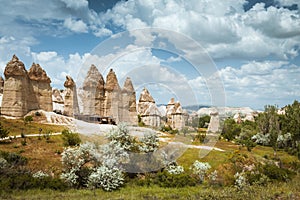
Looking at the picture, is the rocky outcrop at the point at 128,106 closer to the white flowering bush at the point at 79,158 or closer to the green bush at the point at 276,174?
the white flowering bush at the point at 79,158

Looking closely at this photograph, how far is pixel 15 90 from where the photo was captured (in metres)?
34.3

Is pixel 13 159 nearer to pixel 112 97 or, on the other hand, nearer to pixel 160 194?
pixel 160 194

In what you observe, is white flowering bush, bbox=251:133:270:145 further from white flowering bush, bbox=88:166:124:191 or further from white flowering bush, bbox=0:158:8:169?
white flowering bush, bbox=0:158:8:169

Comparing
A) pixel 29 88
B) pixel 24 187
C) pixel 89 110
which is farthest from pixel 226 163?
pixel 29 88

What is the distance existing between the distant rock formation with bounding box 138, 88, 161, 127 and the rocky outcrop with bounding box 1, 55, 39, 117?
16771mm

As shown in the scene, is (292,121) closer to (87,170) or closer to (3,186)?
(87,170)

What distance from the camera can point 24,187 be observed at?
11258mm

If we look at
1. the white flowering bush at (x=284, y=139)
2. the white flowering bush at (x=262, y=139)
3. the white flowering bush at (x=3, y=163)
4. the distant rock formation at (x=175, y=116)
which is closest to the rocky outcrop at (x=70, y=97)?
the distant rock formation at (x=175, y=116)

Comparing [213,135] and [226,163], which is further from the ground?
[213,135]

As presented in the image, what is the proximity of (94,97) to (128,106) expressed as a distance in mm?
4813

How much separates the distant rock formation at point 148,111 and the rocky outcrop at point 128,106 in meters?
4.26

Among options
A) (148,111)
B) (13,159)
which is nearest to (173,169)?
(13,159)

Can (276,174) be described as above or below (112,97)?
below

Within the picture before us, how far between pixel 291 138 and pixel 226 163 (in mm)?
20064
